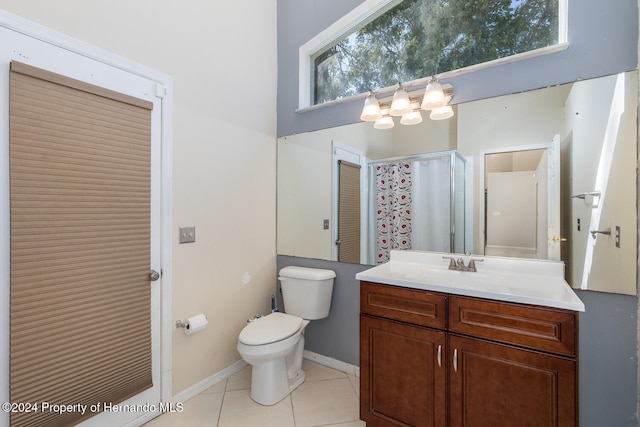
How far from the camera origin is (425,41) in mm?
1996

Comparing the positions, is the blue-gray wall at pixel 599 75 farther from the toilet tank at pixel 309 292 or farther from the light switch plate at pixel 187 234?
the light switch plate at pixel 187 234

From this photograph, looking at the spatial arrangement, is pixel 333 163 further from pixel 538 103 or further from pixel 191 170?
pixel 538 103

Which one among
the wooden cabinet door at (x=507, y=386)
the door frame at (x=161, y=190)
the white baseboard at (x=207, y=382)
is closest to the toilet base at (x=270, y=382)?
the white baseboard at (x=207, y=382)


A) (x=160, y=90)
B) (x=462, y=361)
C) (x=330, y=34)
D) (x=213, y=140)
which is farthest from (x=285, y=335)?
(x=330, y=34)

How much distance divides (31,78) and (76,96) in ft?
0.53

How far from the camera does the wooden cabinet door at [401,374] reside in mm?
1394

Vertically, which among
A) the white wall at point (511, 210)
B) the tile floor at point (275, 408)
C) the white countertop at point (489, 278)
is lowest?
the tile floor at point (275, 408)

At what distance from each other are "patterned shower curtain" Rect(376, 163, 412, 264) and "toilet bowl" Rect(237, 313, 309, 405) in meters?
0.80

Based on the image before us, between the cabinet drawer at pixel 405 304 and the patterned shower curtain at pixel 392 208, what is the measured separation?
528mm

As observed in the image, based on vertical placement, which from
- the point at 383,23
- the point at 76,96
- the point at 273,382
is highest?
the point at 383,23

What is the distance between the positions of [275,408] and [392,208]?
152 cm

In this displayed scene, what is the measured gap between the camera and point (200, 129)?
77.8 inches

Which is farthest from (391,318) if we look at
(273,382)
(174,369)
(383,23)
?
(383,23)

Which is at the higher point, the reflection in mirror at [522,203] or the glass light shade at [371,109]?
the glass light shade at [371,109]
